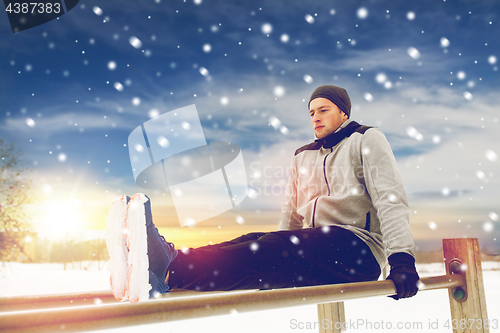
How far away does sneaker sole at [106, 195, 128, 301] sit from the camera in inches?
43.2

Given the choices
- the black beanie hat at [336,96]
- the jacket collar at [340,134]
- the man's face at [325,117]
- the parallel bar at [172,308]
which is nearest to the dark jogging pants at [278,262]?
the parallel bar at [172,308]

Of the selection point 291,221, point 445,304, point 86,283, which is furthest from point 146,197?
point 445,304

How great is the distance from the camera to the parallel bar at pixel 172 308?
625 millimetres

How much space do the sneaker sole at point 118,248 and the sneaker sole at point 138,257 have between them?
2.2 inches

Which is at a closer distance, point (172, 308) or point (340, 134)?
point (172, 308)

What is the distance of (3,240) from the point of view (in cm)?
782

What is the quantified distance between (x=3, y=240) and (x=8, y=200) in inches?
45.7

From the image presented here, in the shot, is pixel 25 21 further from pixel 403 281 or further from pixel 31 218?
pixel 31 218

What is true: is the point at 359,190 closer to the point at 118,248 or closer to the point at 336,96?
the point at 336,96

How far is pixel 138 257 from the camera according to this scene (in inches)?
40.6

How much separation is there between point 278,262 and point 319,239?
23 centimetres

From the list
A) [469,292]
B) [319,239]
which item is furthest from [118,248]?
[469,292]

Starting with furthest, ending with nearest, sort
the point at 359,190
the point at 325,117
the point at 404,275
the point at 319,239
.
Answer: the point at 325,117 → the point at 359,190 → the point at 319,239 → the point at 404,275

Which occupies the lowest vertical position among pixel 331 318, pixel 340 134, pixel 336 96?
pixel 331 318
